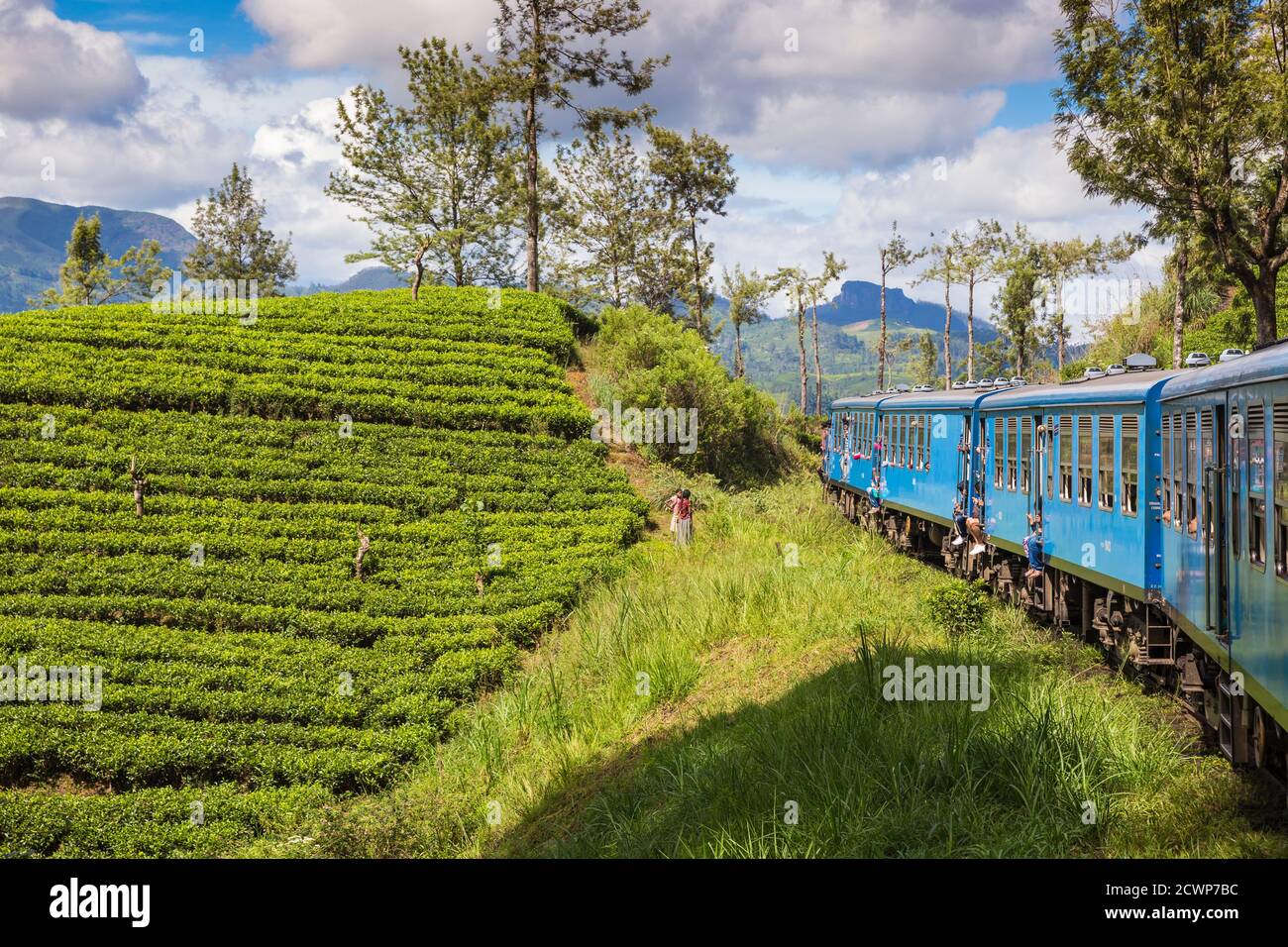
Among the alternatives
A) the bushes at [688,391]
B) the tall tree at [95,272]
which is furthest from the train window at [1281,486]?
the tall tree at [95,272]

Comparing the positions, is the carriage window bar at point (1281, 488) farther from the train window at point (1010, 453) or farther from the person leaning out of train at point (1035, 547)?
the train window at point (1010, 453)

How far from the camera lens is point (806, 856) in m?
7.15

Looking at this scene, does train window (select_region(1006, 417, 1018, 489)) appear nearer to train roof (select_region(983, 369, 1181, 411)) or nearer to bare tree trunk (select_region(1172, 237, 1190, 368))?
train roof (select_region(983, 369, 1181, 411))

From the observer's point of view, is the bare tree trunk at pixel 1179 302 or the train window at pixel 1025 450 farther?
the bare tree trunk at pixel 1179 302

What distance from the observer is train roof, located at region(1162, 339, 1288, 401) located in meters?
6.55

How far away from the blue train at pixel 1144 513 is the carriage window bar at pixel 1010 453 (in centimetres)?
5

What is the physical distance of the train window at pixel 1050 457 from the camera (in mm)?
14258

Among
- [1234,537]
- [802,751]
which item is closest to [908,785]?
[802,751]

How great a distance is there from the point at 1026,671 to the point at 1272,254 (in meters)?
12.6

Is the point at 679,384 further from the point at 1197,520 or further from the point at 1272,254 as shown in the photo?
the point at 1197,520
